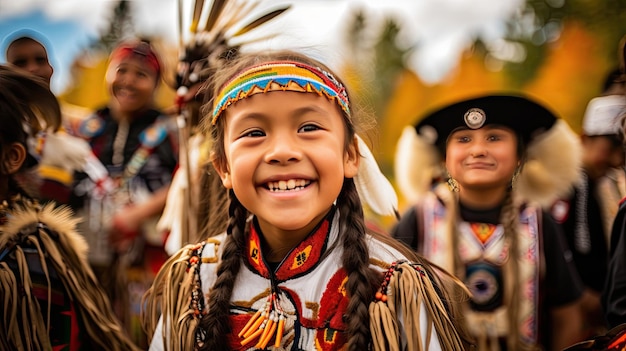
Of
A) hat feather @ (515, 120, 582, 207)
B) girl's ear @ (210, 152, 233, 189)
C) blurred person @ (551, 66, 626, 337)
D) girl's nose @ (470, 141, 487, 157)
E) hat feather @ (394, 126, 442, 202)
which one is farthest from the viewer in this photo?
blurred person @ (551, 66, 626, 337)

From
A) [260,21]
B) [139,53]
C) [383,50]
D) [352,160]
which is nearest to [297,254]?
[352,160]

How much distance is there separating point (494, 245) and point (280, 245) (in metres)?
1.34

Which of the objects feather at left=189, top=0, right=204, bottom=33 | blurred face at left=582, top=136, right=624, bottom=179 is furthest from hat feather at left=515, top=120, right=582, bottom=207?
feather at left=189, top=0, right=204, bottom=33

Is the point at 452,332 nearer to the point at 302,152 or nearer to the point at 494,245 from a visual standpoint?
the point at 302,152

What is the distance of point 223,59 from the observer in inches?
91.5

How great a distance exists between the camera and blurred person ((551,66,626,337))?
11.9ft

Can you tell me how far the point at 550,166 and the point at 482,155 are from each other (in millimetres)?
766

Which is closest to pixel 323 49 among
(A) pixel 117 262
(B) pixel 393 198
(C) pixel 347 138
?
(C) pixel 347 138

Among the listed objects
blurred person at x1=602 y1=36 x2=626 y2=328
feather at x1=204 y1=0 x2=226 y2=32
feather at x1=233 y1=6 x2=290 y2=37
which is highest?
feather at x1=204 y1=0 x2=226 y2=32

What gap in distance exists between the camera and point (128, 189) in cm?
422

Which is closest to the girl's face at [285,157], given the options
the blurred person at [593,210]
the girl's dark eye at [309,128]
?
the girl's dark eye at [309,128]

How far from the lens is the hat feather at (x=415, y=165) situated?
331 cm

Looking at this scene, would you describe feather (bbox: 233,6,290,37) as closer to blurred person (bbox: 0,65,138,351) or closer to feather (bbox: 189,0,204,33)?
feather (bbox: 189,0,204,33)

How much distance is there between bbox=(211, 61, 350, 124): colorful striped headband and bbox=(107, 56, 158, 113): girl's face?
2.52 meters
